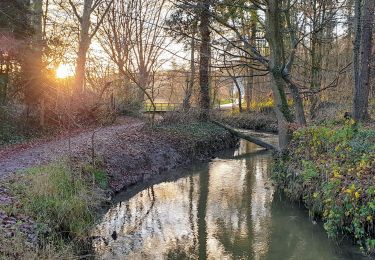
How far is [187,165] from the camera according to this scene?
A: 16.5m

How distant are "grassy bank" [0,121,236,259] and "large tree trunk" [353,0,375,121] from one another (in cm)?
731

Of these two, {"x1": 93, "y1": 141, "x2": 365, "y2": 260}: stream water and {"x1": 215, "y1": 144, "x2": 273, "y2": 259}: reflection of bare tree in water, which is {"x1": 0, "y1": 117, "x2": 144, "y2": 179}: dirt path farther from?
{"x1": 215, "y1": 144, "x2": 273, "y2": 259}: reflection of bare tree in water

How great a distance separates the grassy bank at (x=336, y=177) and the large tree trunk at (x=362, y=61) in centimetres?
107

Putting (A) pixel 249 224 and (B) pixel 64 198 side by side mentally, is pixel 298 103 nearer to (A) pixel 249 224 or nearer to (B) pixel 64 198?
(A) pixel 249 224

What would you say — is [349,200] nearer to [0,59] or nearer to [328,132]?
[328,132]

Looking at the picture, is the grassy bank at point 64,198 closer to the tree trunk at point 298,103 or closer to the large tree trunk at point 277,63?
the large tree trunk at point 277,63

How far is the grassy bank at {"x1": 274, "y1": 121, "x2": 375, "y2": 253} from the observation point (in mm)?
6910

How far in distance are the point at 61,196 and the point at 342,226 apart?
18.7ft

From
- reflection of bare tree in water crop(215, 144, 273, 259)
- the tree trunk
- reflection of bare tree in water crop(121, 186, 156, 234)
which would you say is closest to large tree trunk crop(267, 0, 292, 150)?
the tree trunk

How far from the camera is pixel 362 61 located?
12.4 metres

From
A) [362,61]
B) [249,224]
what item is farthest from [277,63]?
[249,224]

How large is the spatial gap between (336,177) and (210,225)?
3157mm

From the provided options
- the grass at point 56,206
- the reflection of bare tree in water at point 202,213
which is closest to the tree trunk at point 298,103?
the reflection of bare tree in water at point 202,213

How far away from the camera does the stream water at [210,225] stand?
25.0ft
